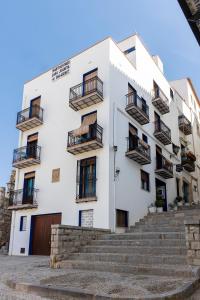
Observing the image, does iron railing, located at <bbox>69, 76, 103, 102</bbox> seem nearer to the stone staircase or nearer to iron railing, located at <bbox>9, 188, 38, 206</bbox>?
iron railing, located at <bbox>9, 188, 38, 206</bbox>

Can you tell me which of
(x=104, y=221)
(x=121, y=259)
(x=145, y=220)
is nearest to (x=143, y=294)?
(x=121, y=259)

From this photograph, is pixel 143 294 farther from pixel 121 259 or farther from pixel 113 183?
pixel 113 183

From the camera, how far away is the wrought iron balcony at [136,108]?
51.3 feet

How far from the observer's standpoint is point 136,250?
869cm

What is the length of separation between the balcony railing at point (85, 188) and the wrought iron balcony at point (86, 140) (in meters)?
1.37

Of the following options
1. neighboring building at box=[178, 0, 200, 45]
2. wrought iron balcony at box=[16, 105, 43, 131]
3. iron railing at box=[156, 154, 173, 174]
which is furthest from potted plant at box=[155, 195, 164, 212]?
neighboring building at box=[178, 0, 200, 45]

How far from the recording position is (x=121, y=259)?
8180 mm

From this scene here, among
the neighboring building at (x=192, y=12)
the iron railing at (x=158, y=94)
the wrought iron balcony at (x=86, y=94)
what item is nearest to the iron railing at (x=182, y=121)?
the iron railing at (x=158, y=94)

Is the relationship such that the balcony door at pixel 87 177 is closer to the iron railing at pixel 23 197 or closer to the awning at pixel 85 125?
the awning at pixel 85 125

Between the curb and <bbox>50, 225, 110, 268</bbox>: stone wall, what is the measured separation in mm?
2767

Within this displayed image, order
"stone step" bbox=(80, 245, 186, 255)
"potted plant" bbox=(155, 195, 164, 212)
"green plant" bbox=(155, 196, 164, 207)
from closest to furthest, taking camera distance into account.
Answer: "stone step" bbox=(80, 245, 186, 255)
"potted plant" bbox=(155, 195, 164, 212)
"green plant" bbox=(155, 196, 164, 207)

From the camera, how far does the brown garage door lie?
48.4 feet

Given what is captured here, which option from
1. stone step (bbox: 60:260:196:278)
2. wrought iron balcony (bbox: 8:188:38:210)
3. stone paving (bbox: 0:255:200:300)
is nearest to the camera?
stone paving (bbox: 0:255:200:300)

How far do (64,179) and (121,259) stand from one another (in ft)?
24.3
